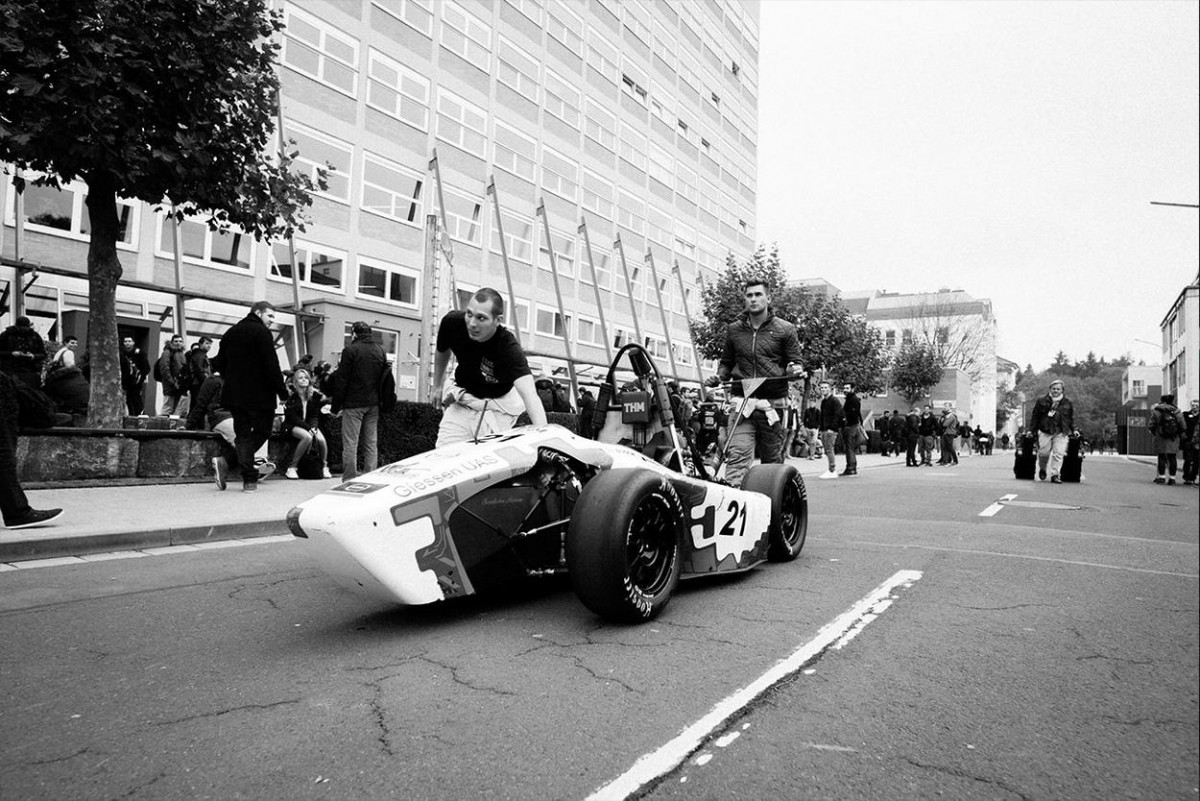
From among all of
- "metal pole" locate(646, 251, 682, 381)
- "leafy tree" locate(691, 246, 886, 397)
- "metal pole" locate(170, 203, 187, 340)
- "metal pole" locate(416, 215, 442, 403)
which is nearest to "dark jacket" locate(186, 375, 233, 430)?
"metal pole" locate(416, 215, 442, 403)

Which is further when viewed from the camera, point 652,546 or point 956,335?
point 956,335

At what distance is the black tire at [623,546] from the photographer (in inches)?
127

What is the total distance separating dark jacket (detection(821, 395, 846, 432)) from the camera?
15773 millimetres

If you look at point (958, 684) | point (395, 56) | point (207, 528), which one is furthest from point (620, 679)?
point (395, 56)

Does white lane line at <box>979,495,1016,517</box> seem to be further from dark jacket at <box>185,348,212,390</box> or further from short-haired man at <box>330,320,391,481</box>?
dark jacket at <box>185,348,212,390</box>

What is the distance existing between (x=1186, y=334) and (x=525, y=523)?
283 centimetres

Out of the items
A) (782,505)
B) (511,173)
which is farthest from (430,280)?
(511,173)

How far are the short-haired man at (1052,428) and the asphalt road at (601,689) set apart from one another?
8.89 metres

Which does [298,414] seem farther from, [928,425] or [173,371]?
[928,425]

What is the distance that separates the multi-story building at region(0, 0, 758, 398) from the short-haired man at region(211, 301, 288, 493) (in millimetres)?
4806

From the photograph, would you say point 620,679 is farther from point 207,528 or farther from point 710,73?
point 710,73

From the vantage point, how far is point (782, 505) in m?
4.92

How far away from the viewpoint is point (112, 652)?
10.3ft

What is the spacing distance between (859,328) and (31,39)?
31861 mm
